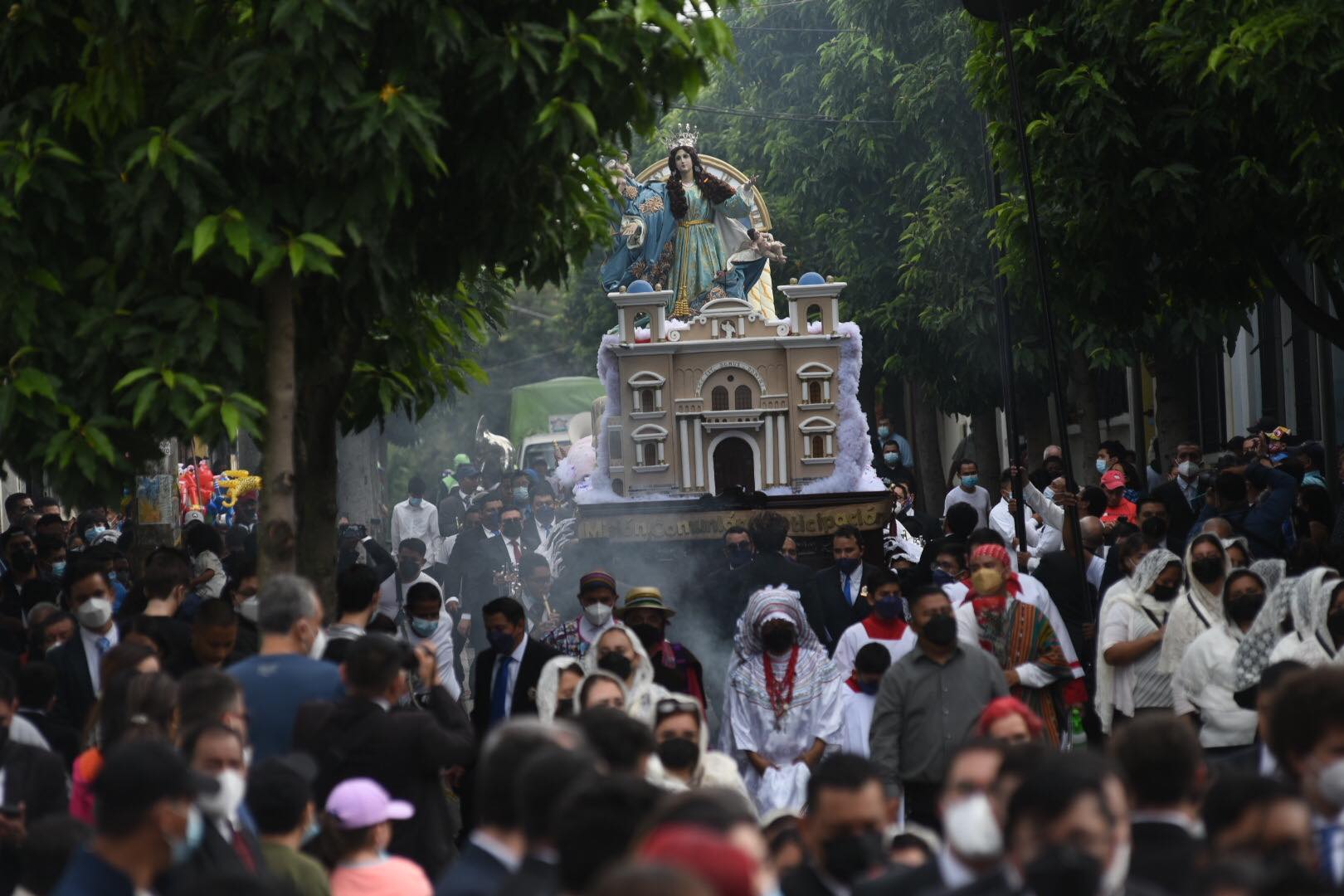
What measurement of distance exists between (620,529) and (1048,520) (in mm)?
4446

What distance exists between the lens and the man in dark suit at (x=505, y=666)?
997 cm

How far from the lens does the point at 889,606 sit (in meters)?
10.4

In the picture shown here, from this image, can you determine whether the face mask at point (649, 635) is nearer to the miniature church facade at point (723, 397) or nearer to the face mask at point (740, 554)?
the face mask at point (740, 554)

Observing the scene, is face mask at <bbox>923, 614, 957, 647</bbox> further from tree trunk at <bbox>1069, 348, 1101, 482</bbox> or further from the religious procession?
tree trunk at <bbox>1069, 348, 1101, 482</bbox>

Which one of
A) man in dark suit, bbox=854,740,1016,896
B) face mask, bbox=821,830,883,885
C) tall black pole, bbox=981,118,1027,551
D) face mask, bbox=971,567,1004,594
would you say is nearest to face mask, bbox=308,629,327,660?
face mask, bbox=821,830,883,885

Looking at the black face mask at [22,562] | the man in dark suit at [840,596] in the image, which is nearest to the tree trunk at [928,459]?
the man in dark suit at [840,596]

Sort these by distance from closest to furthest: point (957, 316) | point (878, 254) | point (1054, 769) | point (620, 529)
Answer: point (1054, 769) < point (620, 529) < point (957, 316) < point (878, 254)

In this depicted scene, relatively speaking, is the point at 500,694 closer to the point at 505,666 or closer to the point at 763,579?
the point at 505,666

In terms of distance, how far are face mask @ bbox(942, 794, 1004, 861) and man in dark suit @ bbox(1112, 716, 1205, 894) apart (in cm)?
33

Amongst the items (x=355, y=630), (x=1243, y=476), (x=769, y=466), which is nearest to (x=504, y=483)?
(x=769, y=466)

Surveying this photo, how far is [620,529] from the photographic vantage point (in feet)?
61.3

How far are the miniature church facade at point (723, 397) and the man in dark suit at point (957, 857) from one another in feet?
48.1

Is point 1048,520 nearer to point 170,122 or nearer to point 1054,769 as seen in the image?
point 170,122

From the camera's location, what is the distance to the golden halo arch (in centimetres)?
2255
